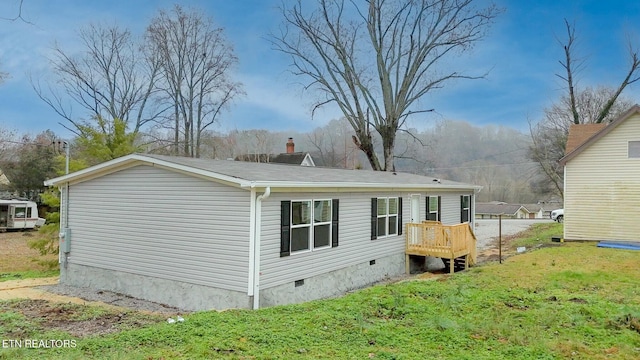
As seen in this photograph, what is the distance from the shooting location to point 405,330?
546cm

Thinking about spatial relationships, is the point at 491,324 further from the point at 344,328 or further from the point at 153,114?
the point at 153,114

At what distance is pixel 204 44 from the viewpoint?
3062 cm

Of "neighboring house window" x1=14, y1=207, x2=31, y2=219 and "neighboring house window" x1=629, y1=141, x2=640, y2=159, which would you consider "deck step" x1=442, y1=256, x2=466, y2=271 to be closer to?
"neighboring house window" x1=629, y1=141, x2=640, y2=159

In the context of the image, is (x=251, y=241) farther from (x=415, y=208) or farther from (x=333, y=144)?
(x=333, y=144)

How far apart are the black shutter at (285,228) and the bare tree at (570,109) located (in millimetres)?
22854

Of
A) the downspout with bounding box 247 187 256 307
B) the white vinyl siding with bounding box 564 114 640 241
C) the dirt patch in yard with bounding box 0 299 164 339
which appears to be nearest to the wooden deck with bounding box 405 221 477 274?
the white vinyl siding with bounding box 564 114 640 241

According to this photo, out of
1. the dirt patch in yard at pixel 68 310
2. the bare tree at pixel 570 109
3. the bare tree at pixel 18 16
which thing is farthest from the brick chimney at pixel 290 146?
the bare tree at pixel 18 16

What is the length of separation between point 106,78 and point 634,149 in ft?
102

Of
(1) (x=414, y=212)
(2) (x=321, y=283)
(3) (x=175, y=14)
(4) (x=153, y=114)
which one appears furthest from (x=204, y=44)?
(2) (x=321, y=283)

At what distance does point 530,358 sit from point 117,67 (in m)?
32.7

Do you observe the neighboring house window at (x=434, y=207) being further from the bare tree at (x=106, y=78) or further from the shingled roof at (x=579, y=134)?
the bare tree at (x=106, y=78)

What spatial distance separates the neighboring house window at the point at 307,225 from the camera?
885 cm

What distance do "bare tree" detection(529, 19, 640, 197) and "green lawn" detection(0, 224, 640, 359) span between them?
851 inches

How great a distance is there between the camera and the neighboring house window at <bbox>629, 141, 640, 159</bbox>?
604 inches
